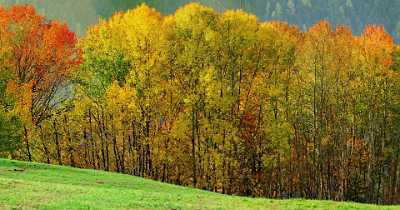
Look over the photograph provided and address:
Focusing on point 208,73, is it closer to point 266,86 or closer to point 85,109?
point 266,86

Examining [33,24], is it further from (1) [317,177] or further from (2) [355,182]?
(2) [355,182]

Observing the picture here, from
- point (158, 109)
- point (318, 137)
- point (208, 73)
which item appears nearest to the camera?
point (208, 73)

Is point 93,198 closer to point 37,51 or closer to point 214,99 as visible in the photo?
point 214,99

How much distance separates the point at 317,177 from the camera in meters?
62.6

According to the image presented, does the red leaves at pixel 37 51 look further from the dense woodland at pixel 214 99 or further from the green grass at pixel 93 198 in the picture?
the green grass at pixel 93 198

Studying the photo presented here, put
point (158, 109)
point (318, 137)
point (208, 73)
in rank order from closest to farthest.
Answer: point (208, 73)
point (158, 109)
point (318, 137)

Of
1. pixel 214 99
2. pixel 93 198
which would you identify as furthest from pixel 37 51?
pixel 93 198

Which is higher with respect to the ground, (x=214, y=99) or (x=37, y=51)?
(x=37, y=51)

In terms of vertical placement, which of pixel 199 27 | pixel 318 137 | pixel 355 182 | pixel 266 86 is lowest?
pixel 355 182

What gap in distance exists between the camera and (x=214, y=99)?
179ft

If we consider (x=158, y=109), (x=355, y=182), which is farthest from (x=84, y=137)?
(x=355, y=182)

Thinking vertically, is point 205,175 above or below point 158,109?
below

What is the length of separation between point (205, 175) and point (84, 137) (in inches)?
649

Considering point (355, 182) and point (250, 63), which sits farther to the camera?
point (355, 182)
